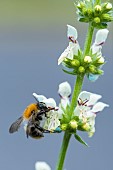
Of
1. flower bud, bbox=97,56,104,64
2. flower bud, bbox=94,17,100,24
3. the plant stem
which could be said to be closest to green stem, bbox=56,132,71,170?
the plant stem

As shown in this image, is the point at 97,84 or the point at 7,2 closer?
the point at 97,84

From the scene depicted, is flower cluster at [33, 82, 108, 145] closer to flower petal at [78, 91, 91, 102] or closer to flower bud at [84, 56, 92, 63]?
flower petal at [78, 91, 91, 102]

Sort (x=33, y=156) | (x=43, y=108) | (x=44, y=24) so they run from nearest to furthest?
(x=43, y=108) → (x=33, y=156) → (x=44, y=24)

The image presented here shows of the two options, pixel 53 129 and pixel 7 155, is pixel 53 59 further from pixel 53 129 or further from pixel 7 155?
pixel 53 129

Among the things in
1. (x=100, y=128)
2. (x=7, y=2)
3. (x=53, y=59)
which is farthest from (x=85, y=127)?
(x=7, y=2)

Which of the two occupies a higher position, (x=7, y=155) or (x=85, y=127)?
(x=85, y=127)
